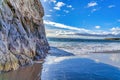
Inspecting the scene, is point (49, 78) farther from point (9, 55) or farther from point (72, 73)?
point (9, 55)

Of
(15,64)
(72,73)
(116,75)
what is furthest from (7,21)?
(116,75)

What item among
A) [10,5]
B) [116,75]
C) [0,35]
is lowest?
[116,75]

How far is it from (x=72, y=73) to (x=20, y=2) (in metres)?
14.6

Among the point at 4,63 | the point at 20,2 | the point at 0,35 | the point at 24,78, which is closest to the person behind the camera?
the point at 24,78

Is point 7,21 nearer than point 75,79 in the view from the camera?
No

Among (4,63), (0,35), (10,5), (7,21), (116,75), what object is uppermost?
(10,5)

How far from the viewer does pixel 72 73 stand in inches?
766

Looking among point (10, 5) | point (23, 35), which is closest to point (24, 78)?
point (23, 35)

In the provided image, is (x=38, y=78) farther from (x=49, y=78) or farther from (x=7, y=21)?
(x=7, y=21)

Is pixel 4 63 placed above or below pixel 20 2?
below

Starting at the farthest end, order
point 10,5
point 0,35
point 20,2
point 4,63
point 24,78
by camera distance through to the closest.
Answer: point 20,2
point 10,5
point 0,35
point 4,63
point 24,78

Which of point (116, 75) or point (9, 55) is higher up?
point (9, 55)

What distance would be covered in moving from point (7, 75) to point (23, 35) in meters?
9.19

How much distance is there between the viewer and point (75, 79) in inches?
671
